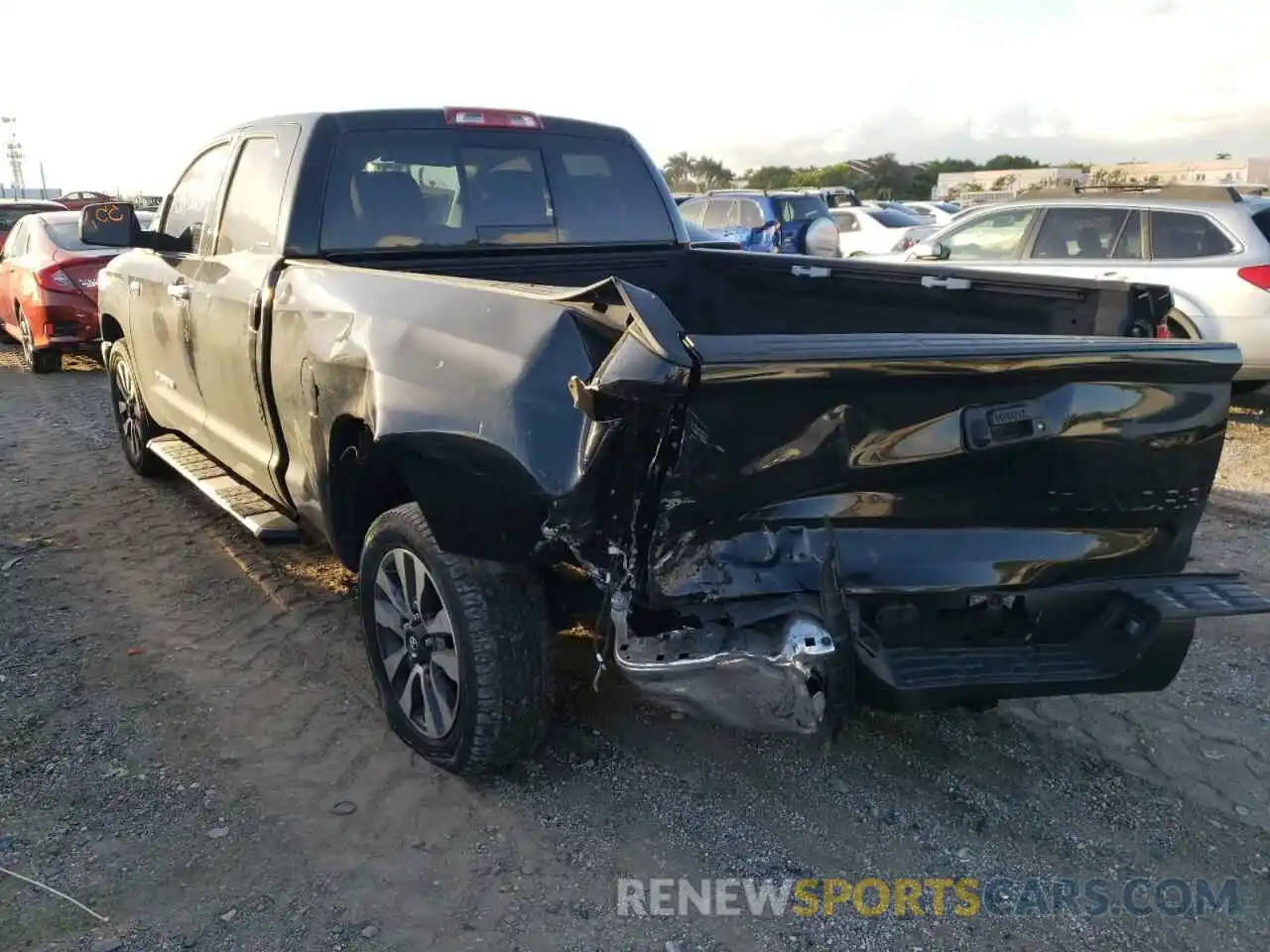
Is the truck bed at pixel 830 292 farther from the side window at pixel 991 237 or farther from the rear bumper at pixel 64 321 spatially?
the rear bumper at pixel 64 321

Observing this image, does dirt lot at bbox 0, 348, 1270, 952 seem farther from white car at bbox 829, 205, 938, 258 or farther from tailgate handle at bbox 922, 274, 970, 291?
white car at bbox 829, 205, 938, 258

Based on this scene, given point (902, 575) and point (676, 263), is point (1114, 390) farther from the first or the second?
point (676, 263)

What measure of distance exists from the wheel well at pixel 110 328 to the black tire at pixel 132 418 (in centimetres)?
8

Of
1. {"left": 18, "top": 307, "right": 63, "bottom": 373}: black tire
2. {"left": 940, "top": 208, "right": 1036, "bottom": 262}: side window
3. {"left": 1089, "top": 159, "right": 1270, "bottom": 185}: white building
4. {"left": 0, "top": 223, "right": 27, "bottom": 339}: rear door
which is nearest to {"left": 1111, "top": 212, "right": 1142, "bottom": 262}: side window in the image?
{"left": 940, "top": 208, "right": 1036, "bottom": 262}: side window

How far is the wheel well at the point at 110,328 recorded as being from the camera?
243 inches

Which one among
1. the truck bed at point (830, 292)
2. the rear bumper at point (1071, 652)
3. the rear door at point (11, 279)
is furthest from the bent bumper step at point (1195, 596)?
the rear door at point (11, 279)

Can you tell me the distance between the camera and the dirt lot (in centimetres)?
258

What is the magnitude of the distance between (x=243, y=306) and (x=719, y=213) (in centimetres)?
1353

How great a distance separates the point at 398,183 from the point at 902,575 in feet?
8.70

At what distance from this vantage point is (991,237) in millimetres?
9461

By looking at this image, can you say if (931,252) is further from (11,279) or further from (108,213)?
(11,279)

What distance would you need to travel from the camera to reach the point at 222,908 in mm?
2625

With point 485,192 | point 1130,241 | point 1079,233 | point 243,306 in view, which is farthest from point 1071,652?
point 1079,233

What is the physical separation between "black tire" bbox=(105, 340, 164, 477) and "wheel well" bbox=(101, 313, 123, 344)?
83mm
